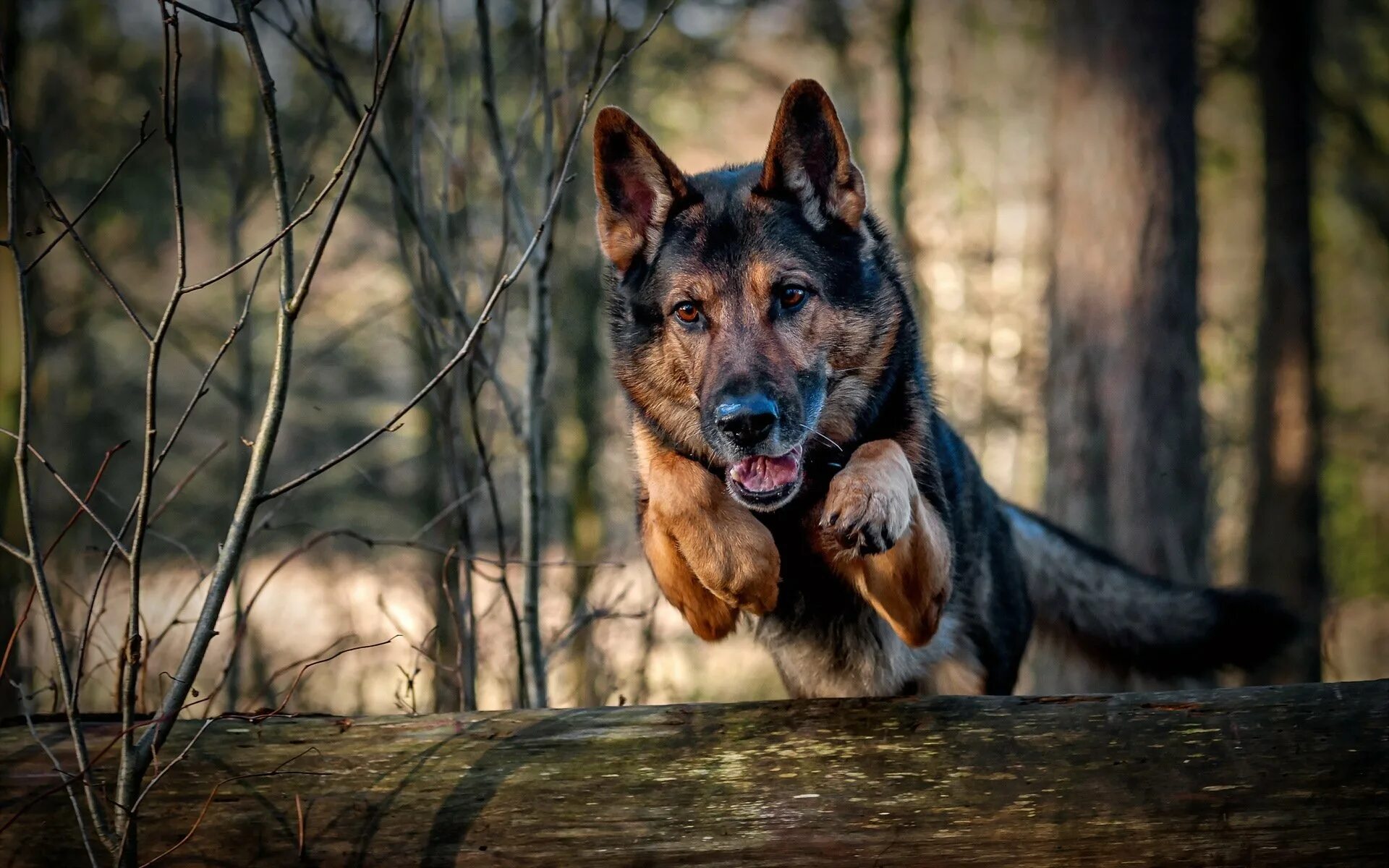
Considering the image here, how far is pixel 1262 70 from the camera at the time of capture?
10617 mm

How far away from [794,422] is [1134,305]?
192 inches

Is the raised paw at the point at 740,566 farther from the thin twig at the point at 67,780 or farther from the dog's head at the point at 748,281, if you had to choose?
the thin twig at the point at 67,780

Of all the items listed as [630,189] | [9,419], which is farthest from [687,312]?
[9,419]

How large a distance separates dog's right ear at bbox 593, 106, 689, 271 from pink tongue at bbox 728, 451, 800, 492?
995 mm

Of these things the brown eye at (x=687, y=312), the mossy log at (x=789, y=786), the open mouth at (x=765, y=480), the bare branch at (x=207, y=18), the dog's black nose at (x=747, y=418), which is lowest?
the mossy log at (x=789, y=786)

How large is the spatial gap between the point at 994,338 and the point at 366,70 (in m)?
8.55

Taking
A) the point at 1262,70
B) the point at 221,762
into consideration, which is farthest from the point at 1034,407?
the point at 221,762

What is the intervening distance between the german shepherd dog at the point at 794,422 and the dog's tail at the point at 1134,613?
0.85 meters

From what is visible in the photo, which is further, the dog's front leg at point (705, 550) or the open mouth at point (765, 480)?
the open mouth at point (765, 480)

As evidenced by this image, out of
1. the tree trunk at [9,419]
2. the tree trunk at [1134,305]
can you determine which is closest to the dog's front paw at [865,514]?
the tree trunk at [1134,305]

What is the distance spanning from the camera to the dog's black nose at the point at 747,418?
334 centimetres

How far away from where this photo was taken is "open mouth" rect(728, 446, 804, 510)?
3.44 m

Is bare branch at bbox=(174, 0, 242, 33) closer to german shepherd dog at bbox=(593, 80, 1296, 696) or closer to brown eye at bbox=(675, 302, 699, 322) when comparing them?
german shepherd dog at bbox=(593, 80, 1296, 696)

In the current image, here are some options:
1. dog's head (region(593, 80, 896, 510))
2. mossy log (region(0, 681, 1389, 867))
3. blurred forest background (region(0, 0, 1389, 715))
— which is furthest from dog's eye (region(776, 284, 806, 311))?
mossy log (region(0, 681, 1389, 867))
